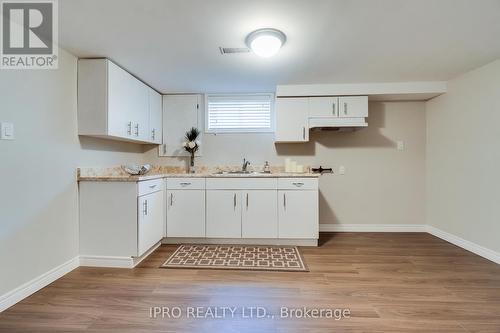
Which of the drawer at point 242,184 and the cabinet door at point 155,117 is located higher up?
the cabinet door at point 155,117

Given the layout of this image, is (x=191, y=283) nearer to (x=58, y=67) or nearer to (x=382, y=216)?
(x=58, y=67)

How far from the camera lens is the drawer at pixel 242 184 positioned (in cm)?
314

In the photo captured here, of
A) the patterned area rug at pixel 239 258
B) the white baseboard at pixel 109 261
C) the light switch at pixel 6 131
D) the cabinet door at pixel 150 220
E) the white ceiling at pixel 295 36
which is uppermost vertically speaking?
the white ceiling at pixel 295 36

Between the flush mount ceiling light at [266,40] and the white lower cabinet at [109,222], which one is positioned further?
the white lower cabinet at [109,222]

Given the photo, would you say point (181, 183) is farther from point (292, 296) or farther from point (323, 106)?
point (323, 106)

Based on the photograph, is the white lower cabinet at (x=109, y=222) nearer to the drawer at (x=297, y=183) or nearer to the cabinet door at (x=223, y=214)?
the cabinet door at (x=223, y=214)

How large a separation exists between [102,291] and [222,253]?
1.21 m

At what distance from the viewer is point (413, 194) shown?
3770 millimetres

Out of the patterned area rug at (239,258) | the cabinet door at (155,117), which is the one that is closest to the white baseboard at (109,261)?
the patterned area rug at (239,258)

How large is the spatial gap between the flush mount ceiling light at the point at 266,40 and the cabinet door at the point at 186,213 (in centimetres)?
182

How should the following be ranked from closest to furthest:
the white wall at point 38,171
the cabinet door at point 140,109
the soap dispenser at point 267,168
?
1. the white wall at point 38,171
2. the cabinet door at point 140,109
3. the soap dispenser at point 267,168

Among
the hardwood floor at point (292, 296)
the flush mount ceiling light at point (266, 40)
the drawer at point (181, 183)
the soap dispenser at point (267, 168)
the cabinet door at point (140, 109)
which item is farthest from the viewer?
the soap dispenser at point (267, 168)

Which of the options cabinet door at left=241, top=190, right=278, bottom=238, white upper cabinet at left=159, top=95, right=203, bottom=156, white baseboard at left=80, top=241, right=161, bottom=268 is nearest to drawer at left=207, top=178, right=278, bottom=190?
cabinet door at left=241, top=190, right=278, bottom=238

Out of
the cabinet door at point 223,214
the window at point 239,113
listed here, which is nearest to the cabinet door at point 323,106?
the window at point 239,113
